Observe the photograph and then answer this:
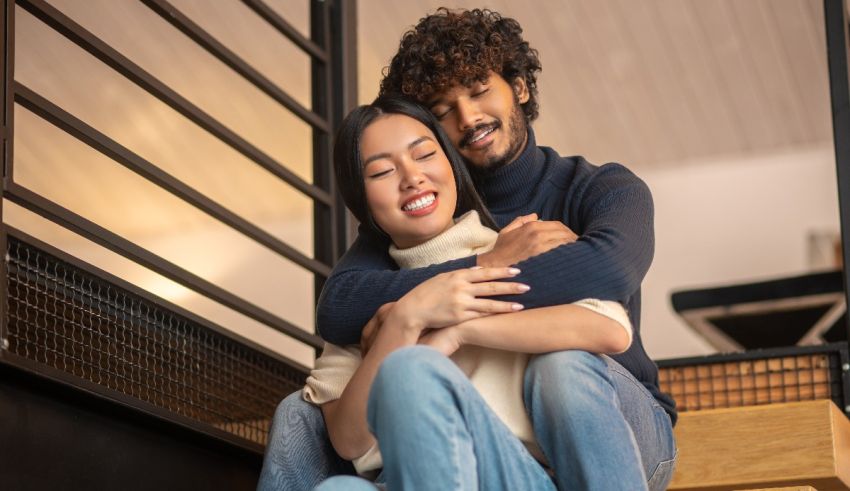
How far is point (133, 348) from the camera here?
2051mm

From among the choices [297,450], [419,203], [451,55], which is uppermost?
[451,55]

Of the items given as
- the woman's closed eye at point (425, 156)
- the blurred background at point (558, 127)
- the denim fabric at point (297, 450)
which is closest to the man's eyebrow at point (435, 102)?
the woman's closed eye at point (425, 156)

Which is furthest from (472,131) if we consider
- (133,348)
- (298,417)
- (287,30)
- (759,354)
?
(287,30)

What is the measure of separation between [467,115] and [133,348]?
0.67 meters

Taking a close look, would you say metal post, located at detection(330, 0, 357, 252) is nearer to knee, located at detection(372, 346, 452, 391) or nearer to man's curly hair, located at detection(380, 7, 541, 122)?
man's curly hair, located at detection(380, 7, 541, 122)

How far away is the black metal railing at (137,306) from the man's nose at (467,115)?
1.86ft

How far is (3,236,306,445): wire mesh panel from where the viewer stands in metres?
1.81

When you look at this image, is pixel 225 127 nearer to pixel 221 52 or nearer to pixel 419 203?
pixel 221 52

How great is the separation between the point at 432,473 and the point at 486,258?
0.41 m

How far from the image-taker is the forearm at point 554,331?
1567 millimetres

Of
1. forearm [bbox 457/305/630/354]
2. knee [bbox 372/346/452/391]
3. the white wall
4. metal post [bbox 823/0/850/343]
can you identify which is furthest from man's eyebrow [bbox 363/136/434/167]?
the white wall

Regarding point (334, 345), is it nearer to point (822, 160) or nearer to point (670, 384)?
point (670, 384)

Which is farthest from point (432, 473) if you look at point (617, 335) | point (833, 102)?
point (833, 102)

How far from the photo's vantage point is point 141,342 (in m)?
2.08
